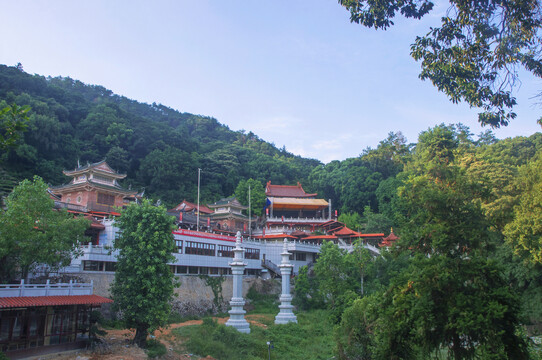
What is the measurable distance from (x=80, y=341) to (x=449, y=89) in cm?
1996

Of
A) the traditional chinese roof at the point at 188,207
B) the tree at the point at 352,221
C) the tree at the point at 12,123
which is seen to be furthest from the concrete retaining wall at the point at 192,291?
the tree at the point at 352,221

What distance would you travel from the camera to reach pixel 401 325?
1276 cm

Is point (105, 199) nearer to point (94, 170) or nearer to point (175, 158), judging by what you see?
point (94, 170)

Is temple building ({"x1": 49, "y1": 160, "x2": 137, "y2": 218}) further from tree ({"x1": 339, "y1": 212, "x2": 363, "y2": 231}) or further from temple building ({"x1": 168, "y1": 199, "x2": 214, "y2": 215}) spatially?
tree ({"x1": 339, "y1": 212, "x2": 363, "y2": 231})

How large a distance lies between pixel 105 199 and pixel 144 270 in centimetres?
2009

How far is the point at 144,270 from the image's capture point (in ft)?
71.9

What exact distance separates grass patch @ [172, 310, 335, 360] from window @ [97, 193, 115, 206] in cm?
1822

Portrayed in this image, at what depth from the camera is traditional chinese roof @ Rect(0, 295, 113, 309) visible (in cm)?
1753

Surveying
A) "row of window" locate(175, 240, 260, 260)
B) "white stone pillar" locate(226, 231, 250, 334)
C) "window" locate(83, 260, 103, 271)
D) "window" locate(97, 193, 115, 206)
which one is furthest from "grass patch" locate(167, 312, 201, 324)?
"window" locate(97, 193, 115, 206)

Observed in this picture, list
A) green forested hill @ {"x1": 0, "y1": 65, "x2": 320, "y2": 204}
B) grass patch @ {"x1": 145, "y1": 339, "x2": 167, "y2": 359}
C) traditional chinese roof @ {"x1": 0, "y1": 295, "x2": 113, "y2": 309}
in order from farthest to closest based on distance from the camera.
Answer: green forested hill @ {"x1": 0, "y1": 65, "x2": 320, "y2": 204}
grass patch @ {"x1": 145, "y1": 339, "x2": 167, "y2": 359}
traditional chinese roof @ {"x1": 0, "y1": 295, "x2": 113, "y2": 309}

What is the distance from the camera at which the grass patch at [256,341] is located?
77.5ft

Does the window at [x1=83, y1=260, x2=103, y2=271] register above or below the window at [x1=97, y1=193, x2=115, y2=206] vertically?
below

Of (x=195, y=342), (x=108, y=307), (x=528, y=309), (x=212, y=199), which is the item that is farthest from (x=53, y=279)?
(x=212, y=199)

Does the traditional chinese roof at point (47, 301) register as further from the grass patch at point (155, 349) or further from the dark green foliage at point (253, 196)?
the dark green foliage at point (253, 196)
